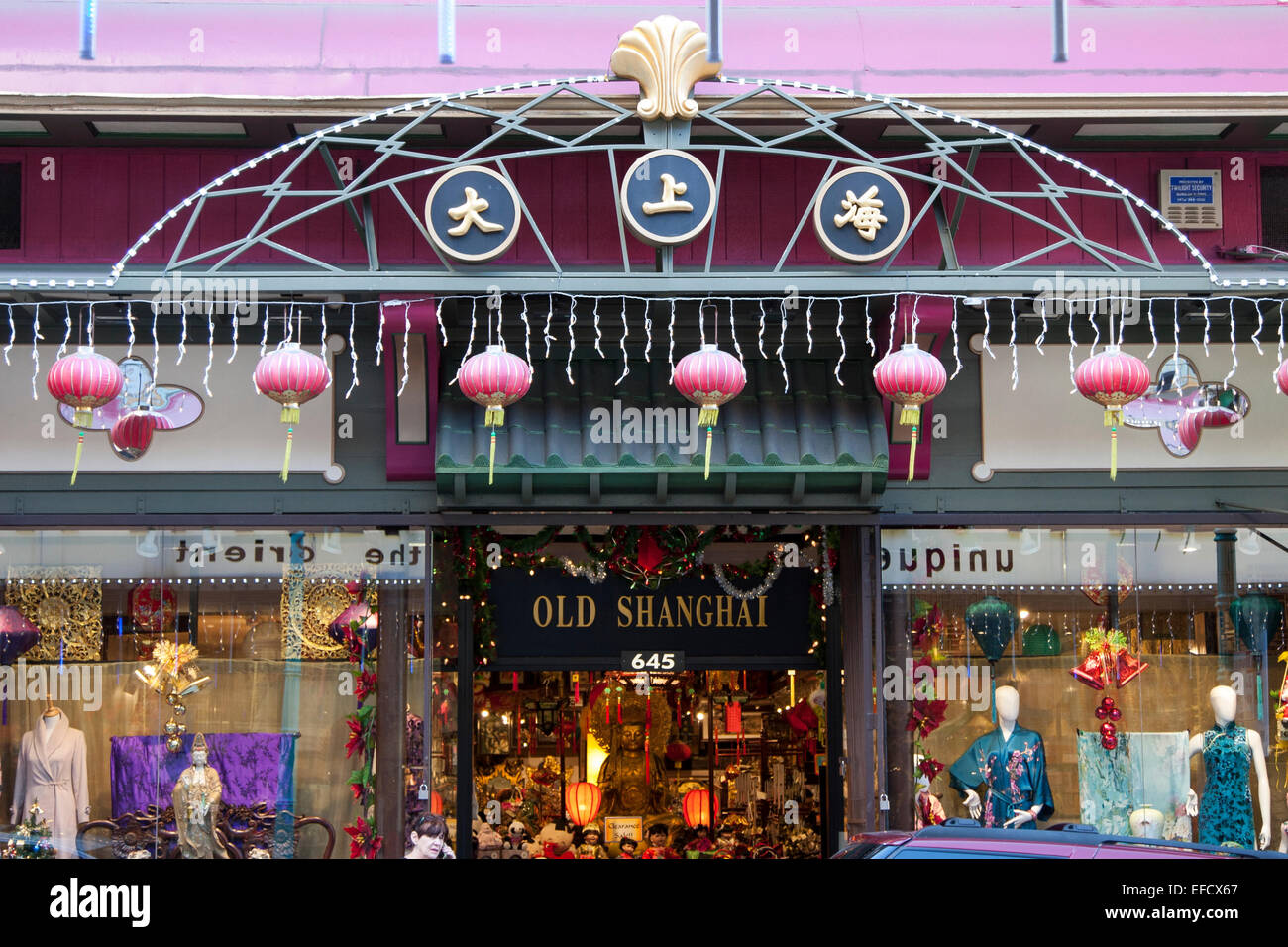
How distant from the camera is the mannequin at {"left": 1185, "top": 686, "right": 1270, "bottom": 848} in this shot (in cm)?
995

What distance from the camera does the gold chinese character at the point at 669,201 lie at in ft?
29.9

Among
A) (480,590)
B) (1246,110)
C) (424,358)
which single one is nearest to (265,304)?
(424,358)

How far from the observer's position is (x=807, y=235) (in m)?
10.4

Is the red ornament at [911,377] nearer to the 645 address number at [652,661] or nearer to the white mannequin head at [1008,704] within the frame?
the white mannequin head at [1008,704]

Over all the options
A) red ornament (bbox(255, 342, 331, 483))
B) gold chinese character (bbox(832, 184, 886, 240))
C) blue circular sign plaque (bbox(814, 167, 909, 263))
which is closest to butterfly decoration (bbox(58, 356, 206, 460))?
red ornament (bbox(255, 342, 331, 483))

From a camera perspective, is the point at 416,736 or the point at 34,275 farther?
the point at 416,736

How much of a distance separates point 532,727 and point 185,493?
13.0ft

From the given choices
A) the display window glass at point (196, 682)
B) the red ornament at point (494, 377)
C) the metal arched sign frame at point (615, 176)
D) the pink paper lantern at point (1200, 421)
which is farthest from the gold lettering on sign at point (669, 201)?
the pink paper lantern at point (1200, 421)

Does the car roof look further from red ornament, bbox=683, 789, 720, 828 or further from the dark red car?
red ornament, bbox=683, 789, 720, 828

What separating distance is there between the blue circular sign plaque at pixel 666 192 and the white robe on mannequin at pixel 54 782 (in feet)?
19.4

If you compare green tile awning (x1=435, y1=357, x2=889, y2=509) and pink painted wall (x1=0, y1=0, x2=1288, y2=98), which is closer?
green tile awning (x1=435, y1=357, x2=889, y2=509)

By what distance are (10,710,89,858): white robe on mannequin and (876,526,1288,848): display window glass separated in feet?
21.0

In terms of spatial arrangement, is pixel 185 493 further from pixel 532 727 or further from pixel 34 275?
pixel 532 727
